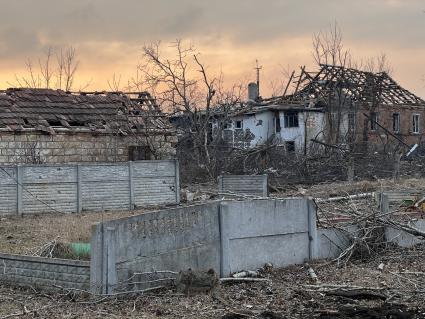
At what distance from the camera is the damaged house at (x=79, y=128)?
2155cm

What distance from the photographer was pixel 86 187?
18.1 metres

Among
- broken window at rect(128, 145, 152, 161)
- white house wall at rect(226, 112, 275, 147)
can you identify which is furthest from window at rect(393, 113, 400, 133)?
broken window at rect(128, 145, 152, 161)

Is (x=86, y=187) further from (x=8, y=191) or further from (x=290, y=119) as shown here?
(x=290, y=119)

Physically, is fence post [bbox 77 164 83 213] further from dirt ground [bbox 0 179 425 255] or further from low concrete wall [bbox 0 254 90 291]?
low concrete wall [bbox 0 254 90 291]

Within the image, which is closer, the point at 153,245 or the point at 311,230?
the point at 153,245

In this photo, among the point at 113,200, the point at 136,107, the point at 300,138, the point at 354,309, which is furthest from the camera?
the point at 300,138

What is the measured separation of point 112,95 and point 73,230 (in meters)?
13.7

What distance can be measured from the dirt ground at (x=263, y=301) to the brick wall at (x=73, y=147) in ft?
46.9

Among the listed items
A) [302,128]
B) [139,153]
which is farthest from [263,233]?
[302,128]

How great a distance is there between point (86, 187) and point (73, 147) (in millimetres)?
Result: 4607

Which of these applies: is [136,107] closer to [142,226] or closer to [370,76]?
[142,226]

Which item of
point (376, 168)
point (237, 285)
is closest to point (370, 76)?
point (376, 168)

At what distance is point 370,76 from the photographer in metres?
41.2

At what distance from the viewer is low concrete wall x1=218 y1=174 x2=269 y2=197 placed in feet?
56.0
